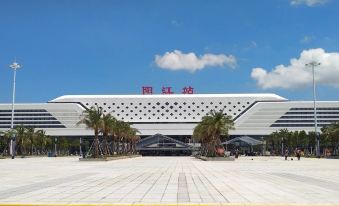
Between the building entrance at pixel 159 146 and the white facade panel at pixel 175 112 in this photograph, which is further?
the white facade panel at pixel 175 112

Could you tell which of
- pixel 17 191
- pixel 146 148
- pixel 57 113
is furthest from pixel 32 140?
pixel 17 191

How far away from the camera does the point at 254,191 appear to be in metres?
19.2

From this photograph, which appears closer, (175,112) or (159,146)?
(159,146)

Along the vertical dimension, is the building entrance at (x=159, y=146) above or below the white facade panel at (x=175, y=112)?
below

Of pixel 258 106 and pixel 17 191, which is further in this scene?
pixel 258 106

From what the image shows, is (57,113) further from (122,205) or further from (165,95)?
(122,205)

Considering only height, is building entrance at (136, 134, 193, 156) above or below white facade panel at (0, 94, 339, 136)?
below

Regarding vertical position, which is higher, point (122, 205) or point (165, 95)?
point (165, 95)

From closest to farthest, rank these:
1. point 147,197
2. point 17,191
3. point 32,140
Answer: point 147,197 < point 17,191 < point 32,140

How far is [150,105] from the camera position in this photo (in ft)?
632

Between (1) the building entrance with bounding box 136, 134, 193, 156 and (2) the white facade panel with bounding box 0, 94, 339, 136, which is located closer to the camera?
(1) the building entrance with bounding box 136, 134, 193, 156

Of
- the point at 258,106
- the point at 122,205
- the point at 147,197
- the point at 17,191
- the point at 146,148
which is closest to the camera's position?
the point at 122,205

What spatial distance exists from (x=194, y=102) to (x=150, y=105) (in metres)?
17.4

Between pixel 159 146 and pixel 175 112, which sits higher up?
pixel 175 112
